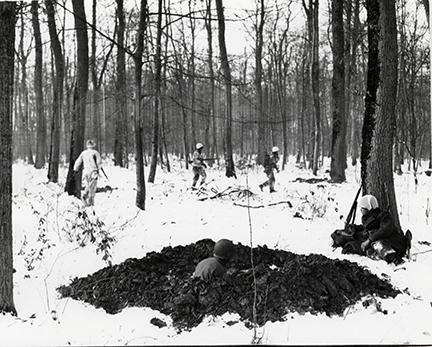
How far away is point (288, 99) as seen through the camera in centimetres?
3656

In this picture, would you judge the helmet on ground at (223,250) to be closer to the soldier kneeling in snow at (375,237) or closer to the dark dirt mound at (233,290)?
the dark dirt mound at (233,290)

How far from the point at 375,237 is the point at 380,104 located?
2.15m

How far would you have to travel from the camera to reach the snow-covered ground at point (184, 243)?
12.2 ft

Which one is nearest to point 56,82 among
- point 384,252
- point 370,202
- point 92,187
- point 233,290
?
point 92,187

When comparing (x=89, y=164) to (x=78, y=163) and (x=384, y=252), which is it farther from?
(x=384, y=252)

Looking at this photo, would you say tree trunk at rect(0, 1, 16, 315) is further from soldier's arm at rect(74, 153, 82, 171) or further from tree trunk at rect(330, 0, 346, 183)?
tree trunk at rect(330, 0, 346, 183)

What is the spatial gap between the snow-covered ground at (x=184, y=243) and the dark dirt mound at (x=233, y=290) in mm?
137

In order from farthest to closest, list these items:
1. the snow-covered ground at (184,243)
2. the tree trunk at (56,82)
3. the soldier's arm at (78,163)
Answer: the tree trunk at (56,82) → the soldier's arm at (78,163) → the snow-covered ground at (184,243)

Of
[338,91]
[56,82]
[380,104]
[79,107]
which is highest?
[56,82]

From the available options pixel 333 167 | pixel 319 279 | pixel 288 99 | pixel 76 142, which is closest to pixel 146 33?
pixel 76 142

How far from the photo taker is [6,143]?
13.2 feet

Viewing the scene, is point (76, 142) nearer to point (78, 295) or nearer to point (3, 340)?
point (78, 295)

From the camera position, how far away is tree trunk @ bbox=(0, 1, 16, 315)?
394cm

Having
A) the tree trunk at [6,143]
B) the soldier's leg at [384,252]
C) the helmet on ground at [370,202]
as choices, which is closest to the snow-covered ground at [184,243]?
the soldier's leg at [384,252]
